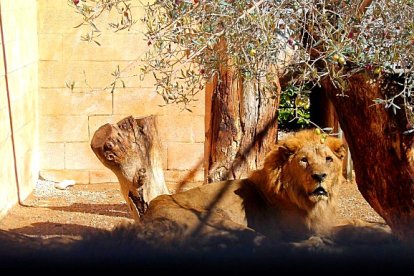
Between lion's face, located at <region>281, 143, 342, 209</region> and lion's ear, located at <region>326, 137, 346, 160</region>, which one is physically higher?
lion's ear, located at <region>326, 137, 346, 160</region>

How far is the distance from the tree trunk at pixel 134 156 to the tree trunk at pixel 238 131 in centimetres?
55

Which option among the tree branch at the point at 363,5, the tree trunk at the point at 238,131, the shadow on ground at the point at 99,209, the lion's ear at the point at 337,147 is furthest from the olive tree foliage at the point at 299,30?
the shadow on ground at the point at 99,209

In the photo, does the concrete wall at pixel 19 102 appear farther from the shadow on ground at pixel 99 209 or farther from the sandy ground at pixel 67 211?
the shadow on ground at pixel 99 209

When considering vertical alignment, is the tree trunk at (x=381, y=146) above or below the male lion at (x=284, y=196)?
above

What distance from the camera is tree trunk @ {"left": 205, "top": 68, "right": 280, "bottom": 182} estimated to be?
6.20m

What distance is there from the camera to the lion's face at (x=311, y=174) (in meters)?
5.04

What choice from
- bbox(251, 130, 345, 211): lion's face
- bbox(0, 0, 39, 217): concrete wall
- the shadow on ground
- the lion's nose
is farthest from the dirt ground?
the lion's nose

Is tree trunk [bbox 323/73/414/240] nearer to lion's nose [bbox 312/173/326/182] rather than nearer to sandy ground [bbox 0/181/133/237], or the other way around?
lion's nose [bbox 312/173/326/182]

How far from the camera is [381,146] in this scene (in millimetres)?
3910

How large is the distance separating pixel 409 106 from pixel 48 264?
213 centimetres

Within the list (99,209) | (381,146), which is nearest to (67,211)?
(99,209)

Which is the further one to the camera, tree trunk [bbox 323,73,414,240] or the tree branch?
tree trunk [bbox 323,73,414,240]

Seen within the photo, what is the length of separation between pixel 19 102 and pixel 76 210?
1213 mm

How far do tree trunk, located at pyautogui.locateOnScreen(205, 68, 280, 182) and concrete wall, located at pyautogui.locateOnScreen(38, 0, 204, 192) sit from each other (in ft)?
8.89
